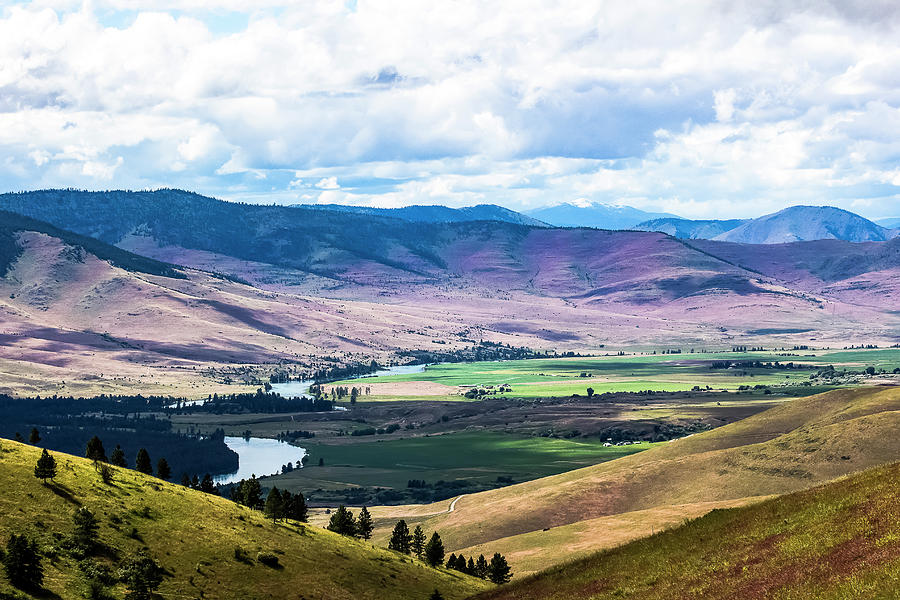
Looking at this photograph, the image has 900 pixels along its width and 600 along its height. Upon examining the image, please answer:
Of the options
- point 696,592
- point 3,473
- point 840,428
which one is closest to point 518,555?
point 840,428

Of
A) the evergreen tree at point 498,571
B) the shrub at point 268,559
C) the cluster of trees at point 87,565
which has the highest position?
the cluster of trees at point 87,565

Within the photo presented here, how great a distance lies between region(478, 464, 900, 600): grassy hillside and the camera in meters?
42.7

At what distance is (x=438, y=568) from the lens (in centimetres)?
9544

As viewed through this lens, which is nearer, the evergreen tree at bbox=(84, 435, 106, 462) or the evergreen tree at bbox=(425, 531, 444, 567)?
the evergreen tree at bbox=(84, 435, 106, 462)

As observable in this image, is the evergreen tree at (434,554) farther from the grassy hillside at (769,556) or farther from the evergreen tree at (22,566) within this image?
the evergreen tree at (22,566)

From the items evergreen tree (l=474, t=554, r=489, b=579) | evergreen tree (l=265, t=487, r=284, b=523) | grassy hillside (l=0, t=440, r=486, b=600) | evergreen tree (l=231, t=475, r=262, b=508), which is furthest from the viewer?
evergreen tree (l=474, t=554, r=489, b=579)

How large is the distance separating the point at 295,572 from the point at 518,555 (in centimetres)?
5861

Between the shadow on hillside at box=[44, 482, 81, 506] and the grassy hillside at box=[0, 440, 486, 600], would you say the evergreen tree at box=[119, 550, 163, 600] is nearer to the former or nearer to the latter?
the grassy hillside at box=[0, 440, 486, 600]

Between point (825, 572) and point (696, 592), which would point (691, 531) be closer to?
point (696, 592)

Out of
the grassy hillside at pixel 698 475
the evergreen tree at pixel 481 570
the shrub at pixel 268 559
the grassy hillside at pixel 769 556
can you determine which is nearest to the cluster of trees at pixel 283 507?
the shrub at pixel 268 559

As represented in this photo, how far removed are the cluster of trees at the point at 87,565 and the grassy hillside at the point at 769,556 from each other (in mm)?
20614

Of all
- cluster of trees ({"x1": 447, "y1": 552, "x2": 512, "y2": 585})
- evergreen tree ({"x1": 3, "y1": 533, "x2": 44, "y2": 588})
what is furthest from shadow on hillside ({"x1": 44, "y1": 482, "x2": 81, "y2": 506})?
cluster of trees ({"x1": 447, "y1": 552, "x2": 512, "y2": 585})

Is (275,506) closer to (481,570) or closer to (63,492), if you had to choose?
(63,492)

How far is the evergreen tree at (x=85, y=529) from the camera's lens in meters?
62.8
